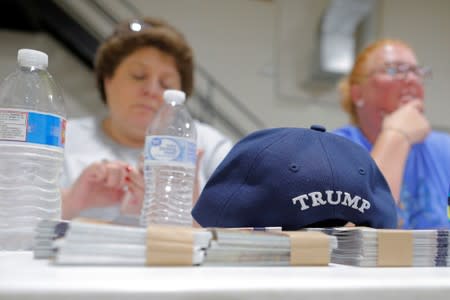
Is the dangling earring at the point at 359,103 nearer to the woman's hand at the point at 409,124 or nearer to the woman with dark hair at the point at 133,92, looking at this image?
the woman's hand at the point at 409,124

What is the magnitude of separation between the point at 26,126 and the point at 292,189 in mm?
394

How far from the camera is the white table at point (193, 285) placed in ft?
0.89

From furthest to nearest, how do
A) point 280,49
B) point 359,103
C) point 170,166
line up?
point 280,49, point 359,103, point 170,166

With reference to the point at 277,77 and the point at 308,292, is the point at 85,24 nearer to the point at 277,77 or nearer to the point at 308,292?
the point at 277,77

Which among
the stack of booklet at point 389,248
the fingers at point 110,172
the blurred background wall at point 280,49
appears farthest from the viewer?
the blurred background wall at point 280,49

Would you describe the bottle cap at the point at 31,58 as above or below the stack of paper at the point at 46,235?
above

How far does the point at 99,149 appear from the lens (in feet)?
4.58

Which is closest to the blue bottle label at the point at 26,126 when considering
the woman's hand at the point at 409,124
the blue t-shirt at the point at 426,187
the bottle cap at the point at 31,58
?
the bottle cap at the point at 31,58

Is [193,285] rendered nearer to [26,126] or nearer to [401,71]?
[26,126]

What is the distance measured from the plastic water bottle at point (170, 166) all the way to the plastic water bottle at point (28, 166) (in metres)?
0.18

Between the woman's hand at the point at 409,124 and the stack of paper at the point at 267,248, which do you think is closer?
the stack of paper at the point at 267,248

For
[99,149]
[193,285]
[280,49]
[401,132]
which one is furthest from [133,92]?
[280,49]

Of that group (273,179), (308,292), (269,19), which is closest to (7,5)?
(269,19)

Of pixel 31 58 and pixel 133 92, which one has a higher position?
pixel 133 92
